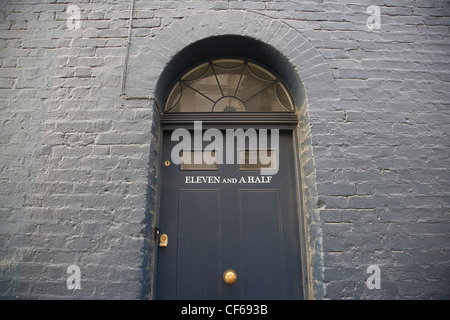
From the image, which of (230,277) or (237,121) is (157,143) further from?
(230,277)

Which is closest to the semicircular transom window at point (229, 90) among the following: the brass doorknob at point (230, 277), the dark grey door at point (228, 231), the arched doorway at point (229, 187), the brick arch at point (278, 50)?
the arched doorway at point (229, 187)

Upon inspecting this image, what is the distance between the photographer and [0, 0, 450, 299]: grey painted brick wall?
232 centimetres

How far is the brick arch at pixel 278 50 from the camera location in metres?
2.64

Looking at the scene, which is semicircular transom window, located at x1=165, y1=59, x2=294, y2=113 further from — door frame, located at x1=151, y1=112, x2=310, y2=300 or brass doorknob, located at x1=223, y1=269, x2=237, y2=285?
brass doorknob, located at x1=223, y1=269, x2=237, y2=285

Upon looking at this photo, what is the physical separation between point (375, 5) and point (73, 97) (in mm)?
3412

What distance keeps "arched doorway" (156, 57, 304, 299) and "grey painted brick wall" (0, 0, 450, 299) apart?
0.80 ft

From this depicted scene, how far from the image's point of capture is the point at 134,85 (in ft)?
8.73

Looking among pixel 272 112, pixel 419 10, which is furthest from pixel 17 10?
pixel 419 10

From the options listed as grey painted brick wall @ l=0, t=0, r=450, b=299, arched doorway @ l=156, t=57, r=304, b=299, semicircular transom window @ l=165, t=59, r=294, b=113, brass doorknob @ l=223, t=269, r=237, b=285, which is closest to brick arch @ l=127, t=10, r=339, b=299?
grey painted brick wall @ l=0, t=0, r=450, b=299

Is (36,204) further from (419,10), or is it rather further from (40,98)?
(419,10)

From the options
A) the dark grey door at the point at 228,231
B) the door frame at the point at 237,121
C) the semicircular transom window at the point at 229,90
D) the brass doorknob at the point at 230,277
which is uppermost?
the semicircular transom window at the point at 229,90

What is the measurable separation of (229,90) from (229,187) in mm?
1143

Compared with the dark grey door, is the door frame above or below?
above

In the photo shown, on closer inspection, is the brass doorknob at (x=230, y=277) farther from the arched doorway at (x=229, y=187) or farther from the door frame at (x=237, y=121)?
the door frame at (x=237, y=121)
